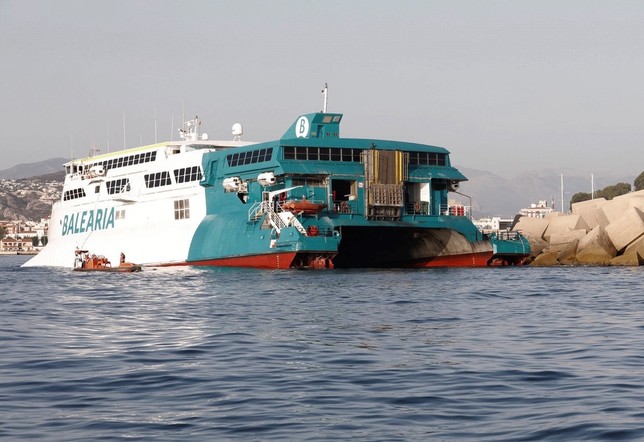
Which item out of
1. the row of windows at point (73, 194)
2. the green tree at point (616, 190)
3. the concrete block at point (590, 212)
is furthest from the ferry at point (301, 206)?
the green tree at point (616, 190)

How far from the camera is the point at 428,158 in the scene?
6494 centimetres

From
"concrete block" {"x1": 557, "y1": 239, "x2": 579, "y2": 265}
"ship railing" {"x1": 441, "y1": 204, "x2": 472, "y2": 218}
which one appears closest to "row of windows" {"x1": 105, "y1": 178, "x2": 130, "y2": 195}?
"ship railing" {"x1": 441, "y1": 204, "x2": 472, "y2": 218}

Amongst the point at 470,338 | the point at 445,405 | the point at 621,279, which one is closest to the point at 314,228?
the point at 621,279

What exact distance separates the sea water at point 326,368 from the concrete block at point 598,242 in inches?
1259

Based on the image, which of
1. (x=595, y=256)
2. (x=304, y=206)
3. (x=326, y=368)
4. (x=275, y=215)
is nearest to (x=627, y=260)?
(x=595, y=256)

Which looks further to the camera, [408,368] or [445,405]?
[408,368]

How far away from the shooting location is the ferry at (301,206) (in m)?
59.0

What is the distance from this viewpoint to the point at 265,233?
5903cm

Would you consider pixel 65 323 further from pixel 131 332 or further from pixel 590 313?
pixel 590 313

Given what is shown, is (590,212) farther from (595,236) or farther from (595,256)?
(595,256)

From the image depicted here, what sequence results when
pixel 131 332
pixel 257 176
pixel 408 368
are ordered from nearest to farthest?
pixel 408 368 < pixel 131 332 < pixel 257 176

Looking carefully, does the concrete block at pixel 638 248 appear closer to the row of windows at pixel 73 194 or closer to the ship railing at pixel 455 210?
the ship railing at pixel 455 210

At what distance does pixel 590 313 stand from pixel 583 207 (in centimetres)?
6160

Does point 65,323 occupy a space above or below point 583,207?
below
